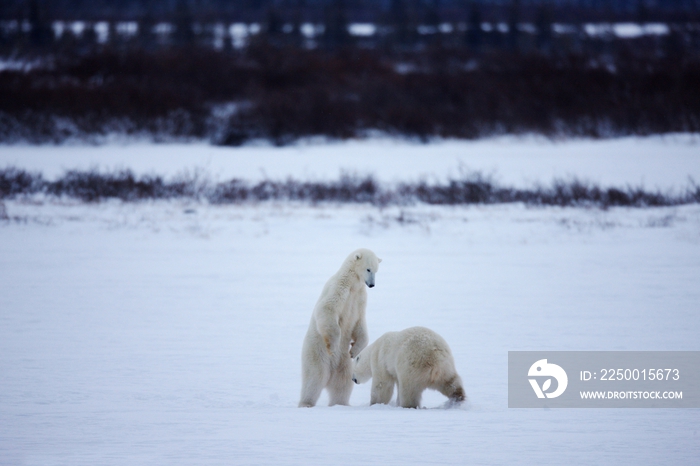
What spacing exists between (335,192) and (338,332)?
12.0m

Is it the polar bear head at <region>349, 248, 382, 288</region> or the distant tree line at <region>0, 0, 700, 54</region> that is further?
the distant tree line at <region>0, 0, 700, 54</region>

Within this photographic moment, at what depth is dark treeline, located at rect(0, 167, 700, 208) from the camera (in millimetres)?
14820

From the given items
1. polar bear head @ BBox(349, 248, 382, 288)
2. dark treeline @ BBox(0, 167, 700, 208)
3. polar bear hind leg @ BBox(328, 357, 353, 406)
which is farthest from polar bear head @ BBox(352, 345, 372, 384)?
dark treeline @ BBox(0, 167, 700, 208)

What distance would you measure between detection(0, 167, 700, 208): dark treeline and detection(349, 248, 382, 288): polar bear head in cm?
1076

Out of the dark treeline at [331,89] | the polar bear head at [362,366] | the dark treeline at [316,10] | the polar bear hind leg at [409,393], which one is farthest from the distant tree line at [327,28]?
the polar bear hind leg at [409,393]

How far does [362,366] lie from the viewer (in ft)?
14.5

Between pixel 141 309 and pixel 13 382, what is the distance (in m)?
2.57

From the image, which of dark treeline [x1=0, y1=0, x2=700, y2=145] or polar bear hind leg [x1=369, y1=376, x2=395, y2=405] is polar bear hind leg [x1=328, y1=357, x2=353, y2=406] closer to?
polar bear hind leg [x1=369, y1=376, x2=395, y2=405]

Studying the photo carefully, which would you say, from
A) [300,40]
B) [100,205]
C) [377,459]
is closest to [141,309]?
[377,459]

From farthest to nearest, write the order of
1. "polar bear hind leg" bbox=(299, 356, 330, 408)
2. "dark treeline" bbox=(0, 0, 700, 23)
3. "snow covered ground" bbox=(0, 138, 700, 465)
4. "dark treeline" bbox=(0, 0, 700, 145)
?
"dark treeline" bbox=(0, 0, 700, 23), "dark treeline" bbox=(0, 0, 700, 145), "polar bear hind leg" bbox=(299, 356, 330, 408), "snow covered ground" bbox=(0, 138, 700, 465)

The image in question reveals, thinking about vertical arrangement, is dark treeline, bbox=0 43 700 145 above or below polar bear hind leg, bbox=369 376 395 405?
above

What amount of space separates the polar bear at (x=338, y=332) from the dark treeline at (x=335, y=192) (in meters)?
10.7

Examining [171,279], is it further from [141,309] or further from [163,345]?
[163,345]

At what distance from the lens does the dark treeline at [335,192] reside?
14.8m
